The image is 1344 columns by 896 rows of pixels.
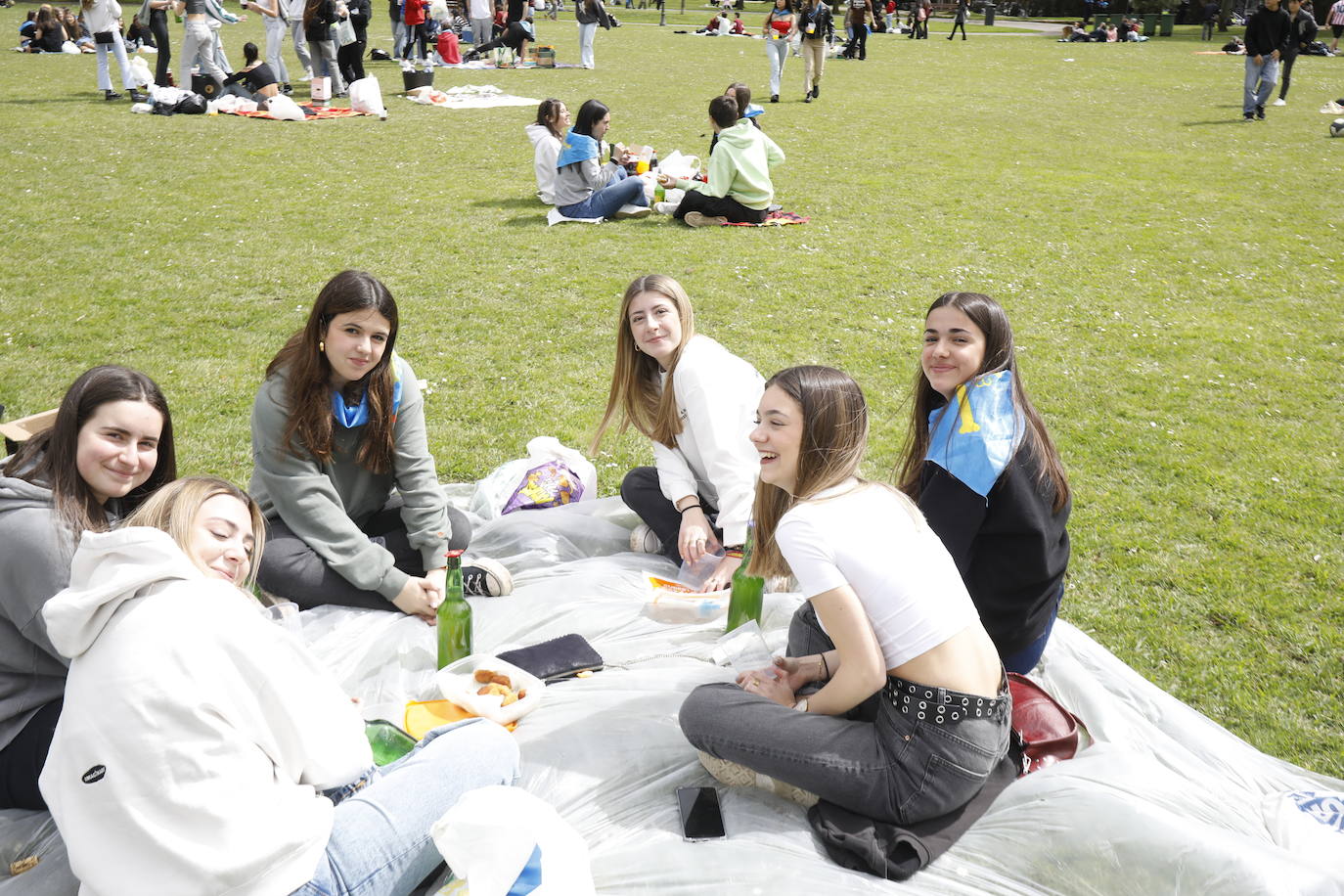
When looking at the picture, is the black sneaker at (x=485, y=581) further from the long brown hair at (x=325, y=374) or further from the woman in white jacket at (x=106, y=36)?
the woman in white jacket at (x=106, y=36)

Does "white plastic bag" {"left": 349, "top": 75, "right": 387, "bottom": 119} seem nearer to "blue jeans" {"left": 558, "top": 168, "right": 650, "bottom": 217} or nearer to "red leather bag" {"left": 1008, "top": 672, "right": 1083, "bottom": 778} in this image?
"blue jeans" {"left": 558, "top": 168, "right": 650, "bottom": 217}

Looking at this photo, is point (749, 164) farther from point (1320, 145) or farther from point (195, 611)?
point (1320, 145)

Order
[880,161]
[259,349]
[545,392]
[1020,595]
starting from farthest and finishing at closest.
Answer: [880,161]
[259,349]
[545,392]
[1020,595]

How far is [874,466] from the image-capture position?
6.01 metres

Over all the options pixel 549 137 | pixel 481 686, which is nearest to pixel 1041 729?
pixel 481 686

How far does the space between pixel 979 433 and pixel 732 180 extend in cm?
799

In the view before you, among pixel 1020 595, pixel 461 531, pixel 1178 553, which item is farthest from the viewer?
pixel 1178 553

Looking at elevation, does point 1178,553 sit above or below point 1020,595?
below

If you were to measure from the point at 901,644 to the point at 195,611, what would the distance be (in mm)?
1819

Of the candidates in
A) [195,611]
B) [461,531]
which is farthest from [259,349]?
[195,611]

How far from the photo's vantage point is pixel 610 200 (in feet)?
36.7

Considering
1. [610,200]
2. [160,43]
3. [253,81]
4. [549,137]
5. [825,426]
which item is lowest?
[825,426]

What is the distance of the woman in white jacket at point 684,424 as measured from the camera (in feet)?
15.0

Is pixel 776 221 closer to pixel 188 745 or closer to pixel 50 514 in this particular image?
pixel 50 514
